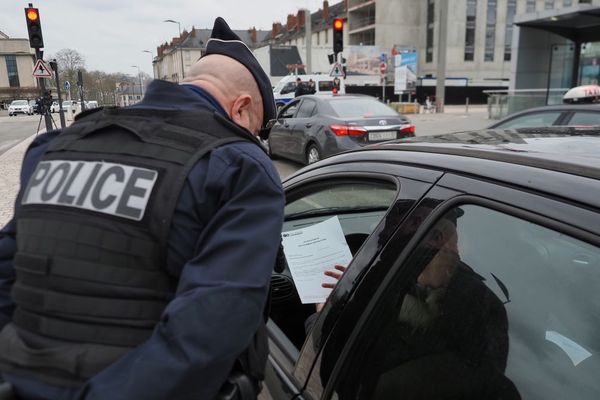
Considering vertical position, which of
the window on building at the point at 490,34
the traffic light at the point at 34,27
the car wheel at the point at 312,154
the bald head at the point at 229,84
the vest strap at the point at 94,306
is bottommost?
the car wheel at the point at 312,154

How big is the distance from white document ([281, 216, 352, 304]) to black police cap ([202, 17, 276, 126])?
723mm

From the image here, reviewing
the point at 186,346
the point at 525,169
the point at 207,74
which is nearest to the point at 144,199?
the point at 186,346

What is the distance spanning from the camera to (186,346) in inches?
38.8

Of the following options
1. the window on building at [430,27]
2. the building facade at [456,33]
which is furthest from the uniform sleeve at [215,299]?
the window on building at [430,27]

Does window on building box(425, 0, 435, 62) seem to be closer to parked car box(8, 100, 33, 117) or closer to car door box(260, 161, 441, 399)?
parked car box(8, 100, 33, 117)

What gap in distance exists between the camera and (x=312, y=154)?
9.65m

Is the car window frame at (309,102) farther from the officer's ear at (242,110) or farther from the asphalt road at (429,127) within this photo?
the officer's ear at (242,110)

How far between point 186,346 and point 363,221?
1.54m

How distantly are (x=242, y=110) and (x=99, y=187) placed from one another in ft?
1.47

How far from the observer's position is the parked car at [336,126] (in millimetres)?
8781

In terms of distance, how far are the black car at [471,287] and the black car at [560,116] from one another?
4346 mm

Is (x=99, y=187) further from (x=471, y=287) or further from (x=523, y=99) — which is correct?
(x=523, y=99)

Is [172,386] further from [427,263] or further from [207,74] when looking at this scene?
[207,74]

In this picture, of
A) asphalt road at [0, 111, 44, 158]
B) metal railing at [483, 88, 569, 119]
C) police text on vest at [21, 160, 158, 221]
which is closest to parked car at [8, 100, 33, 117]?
asphalt road at [0, 111, 44, 158]
